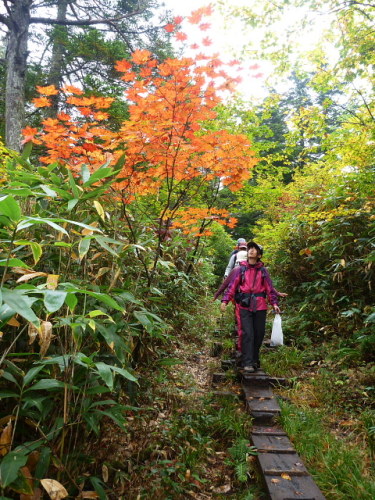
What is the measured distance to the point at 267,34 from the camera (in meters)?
6.75

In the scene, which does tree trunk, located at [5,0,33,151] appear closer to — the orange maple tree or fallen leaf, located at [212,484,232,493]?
the orange maple tree

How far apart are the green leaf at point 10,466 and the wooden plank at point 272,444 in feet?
7.01

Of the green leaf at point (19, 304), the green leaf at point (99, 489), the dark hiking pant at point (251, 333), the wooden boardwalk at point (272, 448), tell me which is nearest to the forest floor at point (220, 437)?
the wooden boardwalk at point (272, 448)

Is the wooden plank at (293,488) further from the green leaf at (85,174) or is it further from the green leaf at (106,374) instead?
the green leaf at (85,174)

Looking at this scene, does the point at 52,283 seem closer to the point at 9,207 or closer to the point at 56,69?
Answer: the point at 9,207

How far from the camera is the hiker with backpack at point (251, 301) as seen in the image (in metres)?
4.36

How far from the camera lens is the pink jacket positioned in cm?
443

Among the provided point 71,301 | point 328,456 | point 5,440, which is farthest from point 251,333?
point 71,301

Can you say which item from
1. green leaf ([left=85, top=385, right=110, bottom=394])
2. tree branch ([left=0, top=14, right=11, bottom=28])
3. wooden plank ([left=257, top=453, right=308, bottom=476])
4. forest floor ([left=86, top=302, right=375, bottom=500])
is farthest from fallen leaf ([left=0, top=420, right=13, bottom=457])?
tree branch ([left=0, top=14, right=11, bottom=28])

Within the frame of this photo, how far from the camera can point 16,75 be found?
7594 millimetres

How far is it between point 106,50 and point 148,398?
27.3 ft

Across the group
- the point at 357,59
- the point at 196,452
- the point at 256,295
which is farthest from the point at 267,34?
the point at 196,452

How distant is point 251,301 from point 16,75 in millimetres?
7750

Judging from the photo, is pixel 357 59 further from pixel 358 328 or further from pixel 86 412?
pixel 86 412
